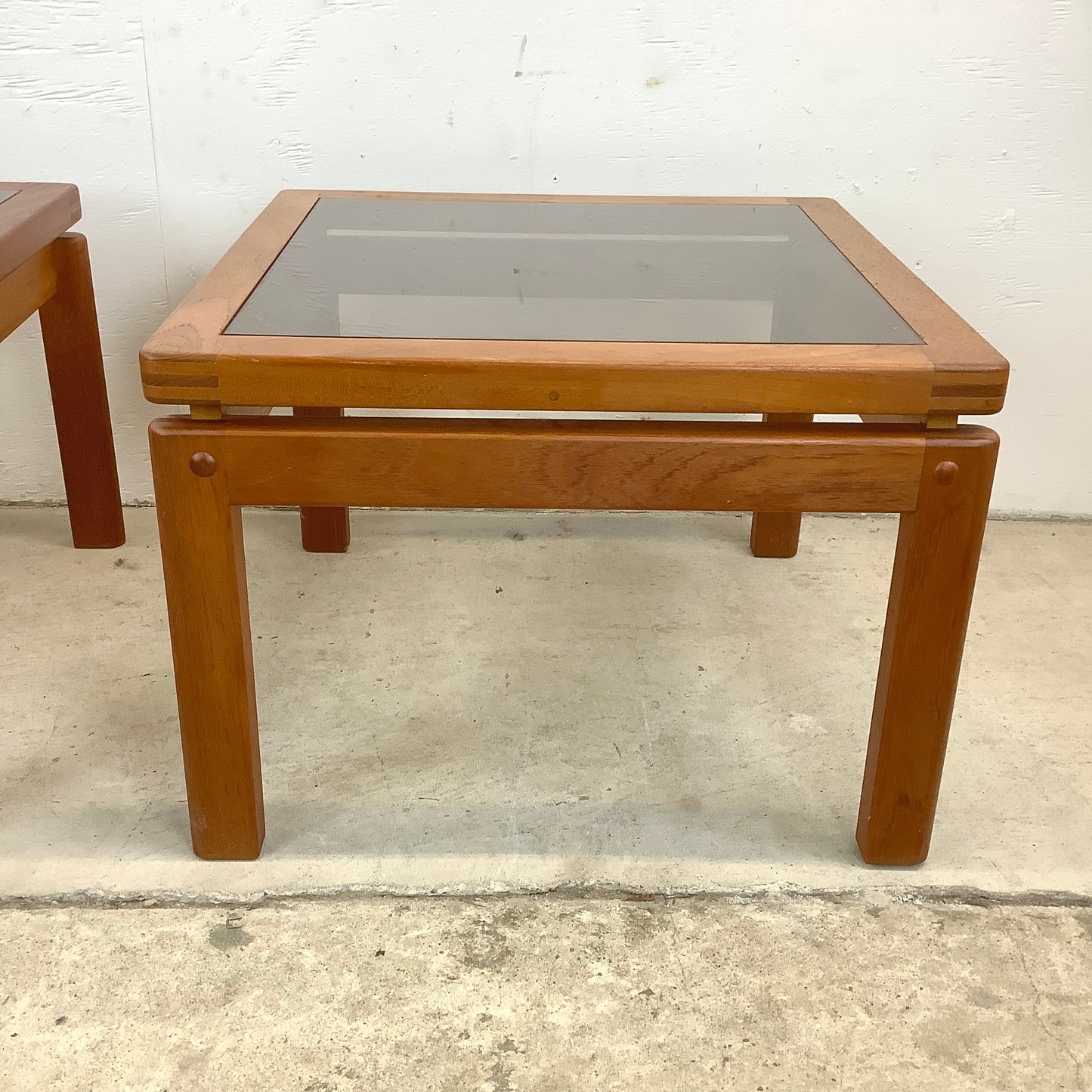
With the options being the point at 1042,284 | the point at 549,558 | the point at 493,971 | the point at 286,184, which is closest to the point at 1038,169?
the point at 1042,284

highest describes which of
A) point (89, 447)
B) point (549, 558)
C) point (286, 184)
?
point (286, 184)

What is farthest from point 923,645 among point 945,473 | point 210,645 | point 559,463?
point 210,645

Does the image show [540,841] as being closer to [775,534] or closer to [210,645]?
[210,645]

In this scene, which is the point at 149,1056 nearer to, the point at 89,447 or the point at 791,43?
the point at 89,447

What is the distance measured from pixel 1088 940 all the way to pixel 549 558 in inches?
33.7

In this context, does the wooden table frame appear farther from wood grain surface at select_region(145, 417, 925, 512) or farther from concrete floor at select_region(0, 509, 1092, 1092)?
wood grain surface at select_region(145, 417, 925, 512)

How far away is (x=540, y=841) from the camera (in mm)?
1140

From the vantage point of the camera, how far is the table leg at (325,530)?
165 centimetres

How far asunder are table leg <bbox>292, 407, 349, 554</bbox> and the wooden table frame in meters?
0.26

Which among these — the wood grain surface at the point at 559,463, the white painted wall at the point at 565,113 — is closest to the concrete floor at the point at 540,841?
the wood grain surface at the point at 559,463

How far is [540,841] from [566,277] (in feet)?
1.76

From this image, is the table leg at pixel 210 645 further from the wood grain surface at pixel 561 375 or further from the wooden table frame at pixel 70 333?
the wooden table frame at pixel 70 333

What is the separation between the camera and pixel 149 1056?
0.91m

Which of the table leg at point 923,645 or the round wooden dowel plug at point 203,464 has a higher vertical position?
the round wooden dowel plug at point 203,464
